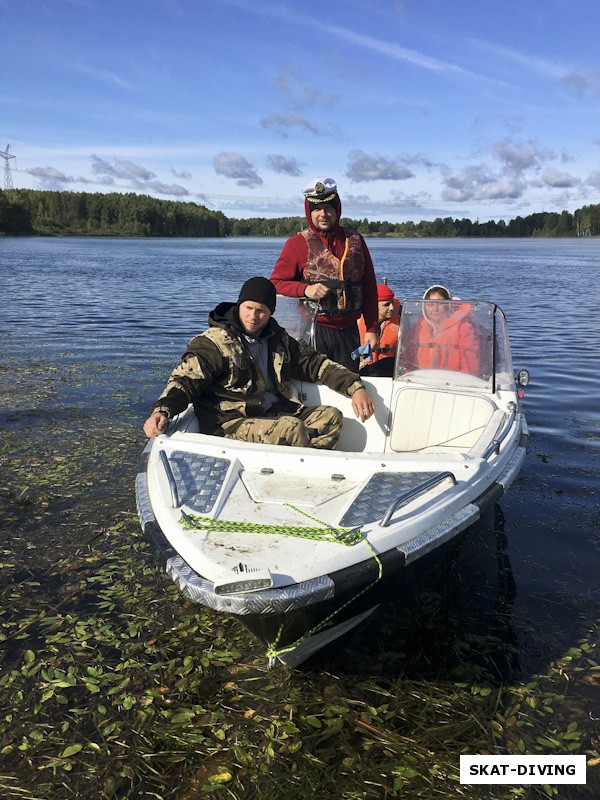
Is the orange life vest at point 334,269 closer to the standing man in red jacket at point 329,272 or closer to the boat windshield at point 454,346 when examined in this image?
the standing man in red jacket at point 329,272

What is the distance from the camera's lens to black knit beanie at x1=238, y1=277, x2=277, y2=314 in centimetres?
394

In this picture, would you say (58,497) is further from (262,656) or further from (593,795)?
(593,795)

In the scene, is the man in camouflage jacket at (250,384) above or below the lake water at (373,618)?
above

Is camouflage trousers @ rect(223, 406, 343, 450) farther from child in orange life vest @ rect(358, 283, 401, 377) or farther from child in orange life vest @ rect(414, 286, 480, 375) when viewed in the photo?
child in orange life vest @ rect(358, 283, 401, 377)

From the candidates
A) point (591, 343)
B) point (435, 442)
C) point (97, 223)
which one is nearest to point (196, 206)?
point (97, 223)

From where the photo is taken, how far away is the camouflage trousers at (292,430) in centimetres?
397

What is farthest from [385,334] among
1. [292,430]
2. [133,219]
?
[133,219]

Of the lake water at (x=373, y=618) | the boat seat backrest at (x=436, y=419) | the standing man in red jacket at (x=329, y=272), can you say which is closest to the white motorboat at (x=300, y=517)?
the boat seat backrest at (x=436, y=419)

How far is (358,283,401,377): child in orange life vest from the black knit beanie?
78.3 inches

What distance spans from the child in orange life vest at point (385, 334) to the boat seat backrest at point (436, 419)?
117 cm

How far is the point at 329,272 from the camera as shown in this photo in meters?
4.83

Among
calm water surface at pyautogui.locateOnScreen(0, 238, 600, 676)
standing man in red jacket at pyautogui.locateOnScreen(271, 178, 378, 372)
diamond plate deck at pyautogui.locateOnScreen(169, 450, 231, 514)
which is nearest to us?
diamond plate deck at pyautogui.locateOnScreen(169, 450, 231, 514)

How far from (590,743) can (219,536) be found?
1.89 m

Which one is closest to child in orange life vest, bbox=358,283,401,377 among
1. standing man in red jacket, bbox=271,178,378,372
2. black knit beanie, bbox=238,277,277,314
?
standing man in red jacket, bbox=271,178,378,372
